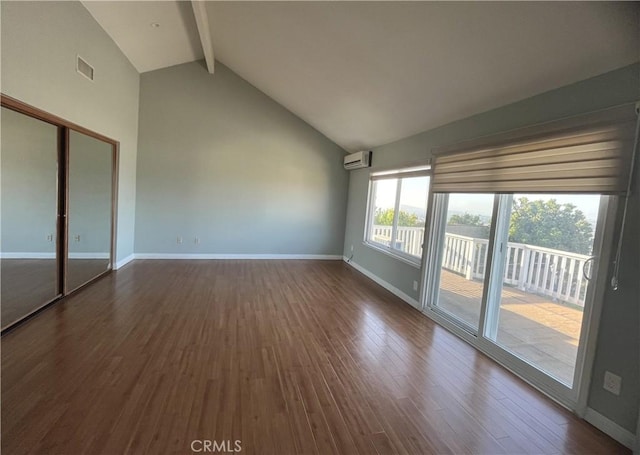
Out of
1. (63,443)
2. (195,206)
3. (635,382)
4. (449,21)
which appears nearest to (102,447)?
(63,443)

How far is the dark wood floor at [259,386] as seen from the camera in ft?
5.47

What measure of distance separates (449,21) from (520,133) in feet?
3.34

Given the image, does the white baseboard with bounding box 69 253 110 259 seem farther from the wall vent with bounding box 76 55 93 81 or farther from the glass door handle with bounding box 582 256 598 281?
the glass door handle with bounding box 582 256 598 281

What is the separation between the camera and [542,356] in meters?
2.47

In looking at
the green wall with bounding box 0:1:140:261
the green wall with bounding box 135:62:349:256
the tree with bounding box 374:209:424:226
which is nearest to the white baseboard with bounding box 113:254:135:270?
the green wall with bounding box 0:1:140:261

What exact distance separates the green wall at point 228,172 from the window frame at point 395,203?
1064 millimetres

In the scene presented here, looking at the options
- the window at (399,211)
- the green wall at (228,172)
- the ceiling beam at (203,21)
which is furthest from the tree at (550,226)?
the green wall at (228,172)

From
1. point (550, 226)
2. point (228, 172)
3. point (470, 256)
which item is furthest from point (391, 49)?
point (228, 172)

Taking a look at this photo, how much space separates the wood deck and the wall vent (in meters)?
4.69

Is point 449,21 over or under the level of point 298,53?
under

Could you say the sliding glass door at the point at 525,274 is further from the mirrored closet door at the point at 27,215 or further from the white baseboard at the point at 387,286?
the mirrored closet door at the point at 27,215

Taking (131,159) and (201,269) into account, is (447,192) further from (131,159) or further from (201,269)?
(131,159)

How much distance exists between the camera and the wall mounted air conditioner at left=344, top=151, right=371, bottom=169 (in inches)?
213

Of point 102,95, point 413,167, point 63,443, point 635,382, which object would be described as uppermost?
point 102,95
